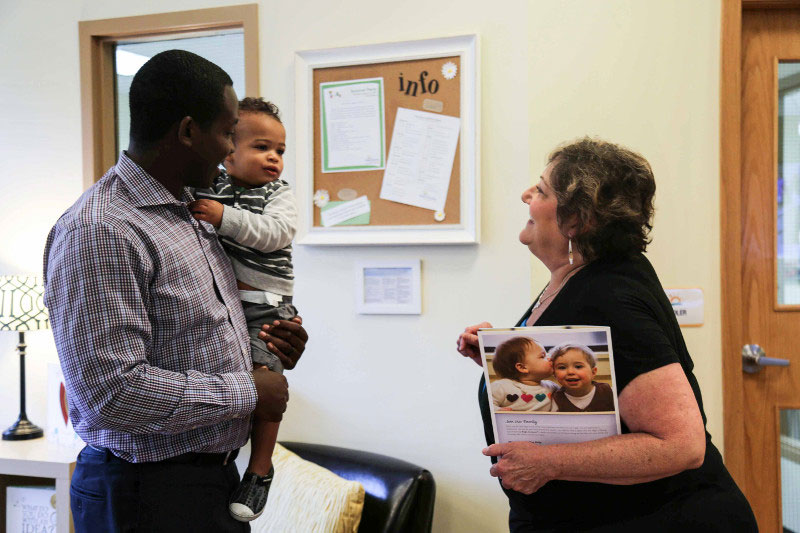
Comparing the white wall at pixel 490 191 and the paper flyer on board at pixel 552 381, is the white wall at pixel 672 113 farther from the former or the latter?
the paper flyer on board at pixel 552 381

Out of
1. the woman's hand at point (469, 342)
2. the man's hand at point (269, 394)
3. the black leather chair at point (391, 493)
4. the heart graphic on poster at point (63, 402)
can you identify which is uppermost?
the woman's hand at point (469, 342)

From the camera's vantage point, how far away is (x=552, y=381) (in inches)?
46.8

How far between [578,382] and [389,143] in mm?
1530

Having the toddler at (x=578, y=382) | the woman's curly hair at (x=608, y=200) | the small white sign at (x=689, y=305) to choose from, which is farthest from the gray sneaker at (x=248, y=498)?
the small white sign at (x=689, y=305)

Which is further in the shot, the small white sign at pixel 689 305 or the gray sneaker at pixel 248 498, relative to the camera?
the small white sign at pixel 689 305

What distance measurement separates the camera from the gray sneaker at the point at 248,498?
130cm

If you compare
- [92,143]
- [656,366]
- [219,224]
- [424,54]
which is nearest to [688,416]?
[656,366]

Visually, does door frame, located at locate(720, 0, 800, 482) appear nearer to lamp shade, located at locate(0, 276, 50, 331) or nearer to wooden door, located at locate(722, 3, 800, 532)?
wooden door, located at locate(722, 3, 800, 532)

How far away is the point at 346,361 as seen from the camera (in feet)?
8.43

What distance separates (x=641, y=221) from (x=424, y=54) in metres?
1.36

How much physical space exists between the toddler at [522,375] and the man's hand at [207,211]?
0.62 meters

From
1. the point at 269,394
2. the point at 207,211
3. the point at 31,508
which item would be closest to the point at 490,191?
the point at 207,211

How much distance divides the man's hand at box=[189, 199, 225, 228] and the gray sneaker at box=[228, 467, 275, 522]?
51cm

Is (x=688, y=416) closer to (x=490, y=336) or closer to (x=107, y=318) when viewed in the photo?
(x=490, y=336)
